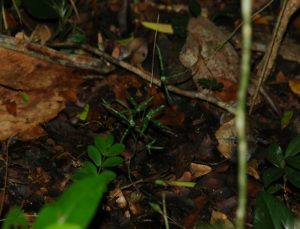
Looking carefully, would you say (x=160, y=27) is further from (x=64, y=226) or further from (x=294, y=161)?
(x=64, y=226)

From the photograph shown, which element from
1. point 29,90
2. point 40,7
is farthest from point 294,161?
point 40,7

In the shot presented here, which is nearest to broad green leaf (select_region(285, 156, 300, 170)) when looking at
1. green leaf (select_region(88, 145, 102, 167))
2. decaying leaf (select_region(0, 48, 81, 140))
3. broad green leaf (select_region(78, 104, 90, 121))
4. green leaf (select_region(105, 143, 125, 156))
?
green leaf (select_region(105, 143, 125, 156))

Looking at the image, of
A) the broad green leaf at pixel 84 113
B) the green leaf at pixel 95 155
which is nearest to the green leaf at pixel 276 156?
the green leaf at pixel 95 155

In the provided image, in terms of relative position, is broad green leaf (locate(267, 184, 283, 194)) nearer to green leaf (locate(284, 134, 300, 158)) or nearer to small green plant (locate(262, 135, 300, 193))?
small green plant (locate(262, 135, 300, 193))

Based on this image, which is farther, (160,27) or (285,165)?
(160,27)

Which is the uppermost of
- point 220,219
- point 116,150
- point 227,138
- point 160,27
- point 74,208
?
point 74,208

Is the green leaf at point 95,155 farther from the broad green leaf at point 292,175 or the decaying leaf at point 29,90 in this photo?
the broad green leaf at point 292,175
